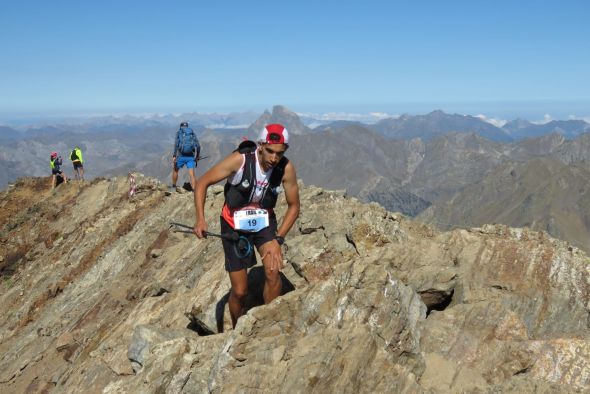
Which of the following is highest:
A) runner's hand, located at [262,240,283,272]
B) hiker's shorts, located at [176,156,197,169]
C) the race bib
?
the race bib

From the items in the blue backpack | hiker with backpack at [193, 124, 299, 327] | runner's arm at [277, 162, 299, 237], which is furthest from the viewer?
the blue backpack

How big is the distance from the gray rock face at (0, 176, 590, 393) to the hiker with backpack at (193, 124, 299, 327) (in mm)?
998

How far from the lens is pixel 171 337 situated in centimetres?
1320

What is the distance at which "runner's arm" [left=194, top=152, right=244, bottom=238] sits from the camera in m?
10.7

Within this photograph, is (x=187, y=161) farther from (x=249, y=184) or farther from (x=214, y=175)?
(x=249, y=184)

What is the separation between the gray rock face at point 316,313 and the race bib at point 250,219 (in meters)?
1.89

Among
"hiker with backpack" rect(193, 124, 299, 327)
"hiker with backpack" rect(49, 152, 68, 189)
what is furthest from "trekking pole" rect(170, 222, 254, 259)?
"hiker with backpack" rect(49, 152, 68, 189)

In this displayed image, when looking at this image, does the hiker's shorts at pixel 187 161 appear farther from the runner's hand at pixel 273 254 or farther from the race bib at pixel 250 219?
the runner's hand at pixel 273 254

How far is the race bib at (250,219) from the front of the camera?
1142cm

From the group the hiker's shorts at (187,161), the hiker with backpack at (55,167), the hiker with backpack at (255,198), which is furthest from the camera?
the hiker with backpack at (55,167)

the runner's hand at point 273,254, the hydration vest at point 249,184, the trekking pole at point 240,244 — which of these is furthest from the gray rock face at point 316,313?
the hydration vest at point 249,184

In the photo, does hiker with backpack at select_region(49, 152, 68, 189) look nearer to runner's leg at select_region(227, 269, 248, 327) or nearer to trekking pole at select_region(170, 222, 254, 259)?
runner's leg at select_region(227, 269, 248, 327)

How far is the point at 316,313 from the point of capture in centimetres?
1145

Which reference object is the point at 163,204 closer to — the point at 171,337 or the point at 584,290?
the point at 171,337
